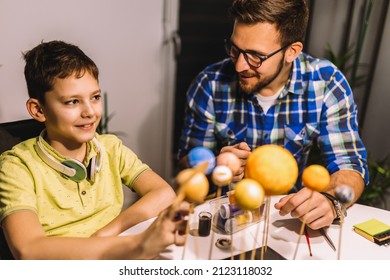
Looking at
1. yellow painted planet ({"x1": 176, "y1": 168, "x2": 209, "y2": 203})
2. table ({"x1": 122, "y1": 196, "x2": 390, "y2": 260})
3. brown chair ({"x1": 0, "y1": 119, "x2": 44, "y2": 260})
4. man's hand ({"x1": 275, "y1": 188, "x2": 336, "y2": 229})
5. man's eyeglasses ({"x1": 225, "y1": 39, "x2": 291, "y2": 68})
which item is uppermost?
man's eyeglasses ({"x1": 225, "y1": 39, "x2": 291, "y2": 68})

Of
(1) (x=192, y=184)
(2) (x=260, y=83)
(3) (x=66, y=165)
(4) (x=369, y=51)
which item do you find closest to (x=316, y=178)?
(1) (x=192, y=184)

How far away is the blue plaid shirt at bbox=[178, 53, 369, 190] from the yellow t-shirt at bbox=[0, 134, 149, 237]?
531 mm

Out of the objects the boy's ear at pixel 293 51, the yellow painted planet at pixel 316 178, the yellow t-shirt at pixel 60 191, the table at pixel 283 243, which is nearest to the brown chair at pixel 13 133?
the yellow t-shirt at pixel 60 191

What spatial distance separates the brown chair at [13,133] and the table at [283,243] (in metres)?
0.37

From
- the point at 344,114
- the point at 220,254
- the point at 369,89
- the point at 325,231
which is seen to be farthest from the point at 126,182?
the point at 369,89

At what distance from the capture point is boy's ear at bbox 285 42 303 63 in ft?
5.46

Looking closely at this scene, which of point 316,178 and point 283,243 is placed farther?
point 283,243

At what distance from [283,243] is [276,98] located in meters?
0.77

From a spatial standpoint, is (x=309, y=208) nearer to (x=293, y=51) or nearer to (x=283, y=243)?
(x=283, y=243)

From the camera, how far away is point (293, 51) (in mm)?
1688

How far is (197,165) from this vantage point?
0.76m

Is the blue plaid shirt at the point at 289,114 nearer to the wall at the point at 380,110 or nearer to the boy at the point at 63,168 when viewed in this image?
the boy at the point at 63,168

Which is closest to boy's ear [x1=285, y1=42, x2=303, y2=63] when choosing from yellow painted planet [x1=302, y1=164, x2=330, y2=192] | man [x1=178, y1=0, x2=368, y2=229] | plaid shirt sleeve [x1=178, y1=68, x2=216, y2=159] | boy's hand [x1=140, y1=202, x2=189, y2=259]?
man [x1=178, y1=0, x2=368, y2=229]

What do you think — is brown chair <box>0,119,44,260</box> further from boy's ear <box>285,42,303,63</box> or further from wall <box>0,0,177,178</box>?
boy's ear <box>285,42,303,63</box>
